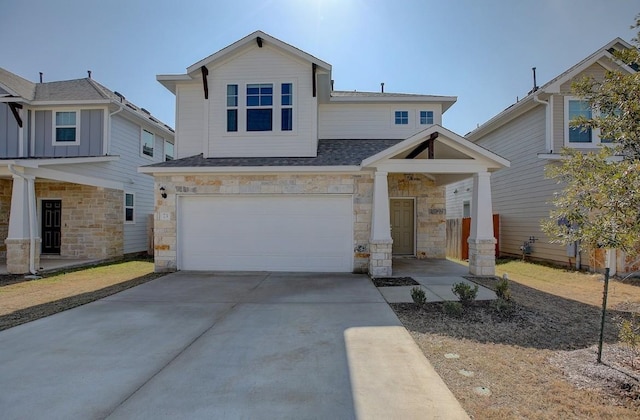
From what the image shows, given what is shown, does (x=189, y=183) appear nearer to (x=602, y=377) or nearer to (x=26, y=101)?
(x=26, y=101)

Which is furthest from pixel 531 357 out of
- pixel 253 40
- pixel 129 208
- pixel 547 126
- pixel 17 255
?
pixel 129 208

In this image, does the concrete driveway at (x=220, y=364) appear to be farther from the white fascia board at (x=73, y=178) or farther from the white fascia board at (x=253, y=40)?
the white fascia board at (x=253, y=40)

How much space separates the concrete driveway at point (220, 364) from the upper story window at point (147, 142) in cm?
1035

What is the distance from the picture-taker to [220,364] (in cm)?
389

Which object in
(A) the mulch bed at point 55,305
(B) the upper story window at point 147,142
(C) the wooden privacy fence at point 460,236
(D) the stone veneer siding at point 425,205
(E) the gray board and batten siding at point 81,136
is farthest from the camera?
(B) the upper story window at point 147,142

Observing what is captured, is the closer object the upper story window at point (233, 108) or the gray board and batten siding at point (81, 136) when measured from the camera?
the upper story window at point (233, 108)

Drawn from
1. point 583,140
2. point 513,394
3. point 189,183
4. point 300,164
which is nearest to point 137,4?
point 189,183

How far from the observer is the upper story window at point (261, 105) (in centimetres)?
1059

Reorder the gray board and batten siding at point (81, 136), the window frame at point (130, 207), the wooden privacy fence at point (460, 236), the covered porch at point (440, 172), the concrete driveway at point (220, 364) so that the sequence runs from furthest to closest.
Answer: the window frame at point (130, 207), the wooden privacy fence at point (460, 236), the gray board and batten siding at point (81, 136), the covered porch at point (440, 172), the concrete driveway at point (220, 364)

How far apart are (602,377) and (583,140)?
10.8 meters

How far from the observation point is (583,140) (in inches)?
451

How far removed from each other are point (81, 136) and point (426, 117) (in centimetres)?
1292

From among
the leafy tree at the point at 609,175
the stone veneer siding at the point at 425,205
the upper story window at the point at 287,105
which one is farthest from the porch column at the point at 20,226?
the leafy tree at the point at 609,175

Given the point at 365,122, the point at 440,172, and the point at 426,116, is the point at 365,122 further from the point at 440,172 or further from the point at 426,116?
the point at 440,172
